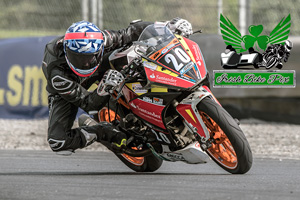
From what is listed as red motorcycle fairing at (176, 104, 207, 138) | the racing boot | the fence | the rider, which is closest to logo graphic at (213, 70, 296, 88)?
the fence

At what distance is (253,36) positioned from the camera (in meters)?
10.7

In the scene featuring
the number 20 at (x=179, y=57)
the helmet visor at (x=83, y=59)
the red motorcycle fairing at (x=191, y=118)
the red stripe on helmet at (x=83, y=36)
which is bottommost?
the red motorcycle fairing at (x=191, y=118)

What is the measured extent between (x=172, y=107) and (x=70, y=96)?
1014 mm

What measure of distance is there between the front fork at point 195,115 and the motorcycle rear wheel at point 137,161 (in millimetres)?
1170

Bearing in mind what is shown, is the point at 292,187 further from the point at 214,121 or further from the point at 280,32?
the point at 280,32

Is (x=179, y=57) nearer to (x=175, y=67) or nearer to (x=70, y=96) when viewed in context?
(x=175, y=67)

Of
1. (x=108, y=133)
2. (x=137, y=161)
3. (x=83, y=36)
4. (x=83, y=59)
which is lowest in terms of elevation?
(x=137, y=161)

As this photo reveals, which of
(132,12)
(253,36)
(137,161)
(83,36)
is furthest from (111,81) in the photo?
(132,12)

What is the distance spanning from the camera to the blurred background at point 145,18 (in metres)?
10.6

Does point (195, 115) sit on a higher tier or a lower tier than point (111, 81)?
lower

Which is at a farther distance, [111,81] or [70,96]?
[70,96]

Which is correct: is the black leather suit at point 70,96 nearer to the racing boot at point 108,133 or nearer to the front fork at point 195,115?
the racing boot at point 108,133

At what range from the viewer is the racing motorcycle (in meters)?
5.56

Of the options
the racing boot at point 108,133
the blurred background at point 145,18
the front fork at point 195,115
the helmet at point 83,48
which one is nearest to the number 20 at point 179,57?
the front fork at point 195,115
